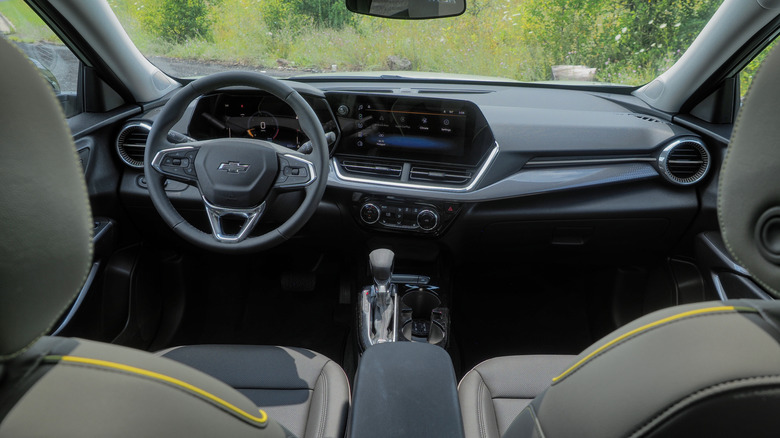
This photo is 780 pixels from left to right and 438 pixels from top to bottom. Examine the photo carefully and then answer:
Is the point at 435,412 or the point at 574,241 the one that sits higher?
the point at 435,412

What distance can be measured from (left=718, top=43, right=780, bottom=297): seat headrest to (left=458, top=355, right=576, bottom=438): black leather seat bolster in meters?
0.82

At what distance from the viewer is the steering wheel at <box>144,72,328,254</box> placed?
170 centimetres

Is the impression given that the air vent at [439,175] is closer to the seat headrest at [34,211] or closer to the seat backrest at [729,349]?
the seat backrest at [729,349]

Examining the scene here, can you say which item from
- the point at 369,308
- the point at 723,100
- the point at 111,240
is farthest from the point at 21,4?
the point at 723,100

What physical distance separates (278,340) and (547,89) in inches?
68.7

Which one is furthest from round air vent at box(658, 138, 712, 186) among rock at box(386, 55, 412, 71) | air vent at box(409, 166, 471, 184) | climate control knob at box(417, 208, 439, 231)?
rock at box(386, 55, 412, 71)

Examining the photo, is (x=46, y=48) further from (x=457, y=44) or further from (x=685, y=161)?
(x=685, y=161)

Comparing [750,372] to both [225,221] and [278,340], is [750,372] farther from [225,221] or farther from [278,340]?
[278,340]

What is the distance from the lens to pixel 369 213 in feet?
7.57

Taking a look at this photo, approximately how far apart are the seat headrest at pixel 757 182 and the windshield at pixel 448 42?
2.01 meters

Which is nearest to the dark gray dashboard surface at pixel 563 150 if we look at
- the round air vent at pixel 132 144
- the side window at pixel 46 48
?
the round air vent at pixel 132 144

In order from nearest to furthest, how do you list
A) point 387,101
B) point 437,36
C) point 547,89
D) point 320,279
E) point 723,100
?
1. point 723,100
2. point 387,101
3. point 547,89
4. point 437,36
5. point 320,279

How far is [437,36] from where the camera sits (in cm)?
262

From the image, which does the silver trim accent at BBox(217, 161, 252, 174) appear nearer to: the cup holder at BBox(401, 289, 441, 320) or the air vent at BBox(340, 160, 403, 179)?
the air vent at BBox(340, 160, 403, 179)
